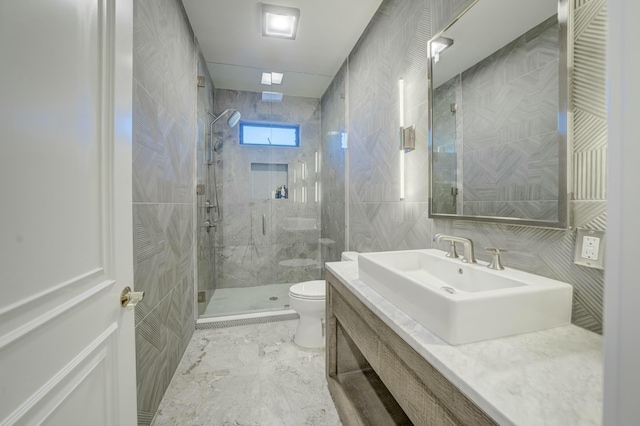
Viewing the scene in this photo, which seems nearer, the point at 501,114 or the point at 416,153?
the point at 501,114

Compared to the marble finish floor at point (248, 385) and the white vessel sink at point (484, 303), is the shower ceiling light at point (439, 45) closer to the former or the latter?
the white vessel sink at point (484, 303)

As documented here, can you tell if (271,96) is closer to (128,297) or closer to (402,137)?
(402,137)

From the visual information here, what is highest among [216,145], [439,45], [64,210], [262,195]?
[439,45]

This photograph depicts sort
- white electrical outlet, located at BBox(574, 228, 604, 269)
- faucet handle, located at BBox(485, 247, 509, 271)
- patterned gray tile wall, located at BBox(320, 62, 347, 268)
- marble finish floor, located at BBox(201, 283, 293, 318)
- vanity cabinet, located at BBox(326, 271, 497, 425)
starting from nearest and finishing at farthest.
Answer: vanity cabinet, located at BBox(326, 271, 497, 425) → white electrical outlet, located at BBox(574, 228, 604, 269) → faucet handle, located at BBox(485, 247, 509, 271) → marble finish floor, located at BBox(201, 283, 293, 318) → patterned gray tile wall, located at BBox(320, 62, 347, 268)

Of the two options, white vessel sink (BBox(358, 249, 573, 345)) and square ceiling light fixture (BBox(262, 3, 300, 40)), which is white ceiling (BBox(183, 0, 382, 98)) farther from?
white vessel sink (BBox(358, 249, 573, 345))

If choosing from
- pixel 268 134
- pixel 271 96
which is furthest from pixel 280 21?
pixel 268 134

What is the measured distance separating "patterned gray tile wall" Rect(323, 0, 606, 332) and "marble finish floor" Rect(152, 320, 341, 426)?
1.05 m

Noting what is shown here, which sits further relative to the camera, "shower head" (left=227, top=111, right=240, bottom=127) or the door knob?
"shower head" (left=227, top=111, right=240, bottom=127)

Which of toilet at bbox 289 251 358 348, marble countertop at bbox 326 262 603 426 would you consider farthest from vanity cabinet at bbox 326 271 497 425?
toilet at bbox 289 251 358 348

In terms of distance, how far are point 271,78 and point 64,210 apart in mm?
2907

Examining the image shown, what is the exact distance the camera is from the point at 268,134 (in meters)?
3.21

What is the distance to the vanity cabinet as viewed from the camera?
616 mm

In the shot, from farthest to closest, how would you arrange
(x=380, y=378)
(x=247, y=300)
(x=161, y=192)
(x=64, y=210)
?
(x=247, y=300), (x=161, y=192), (x=380, y=378), (x=64, y=210)

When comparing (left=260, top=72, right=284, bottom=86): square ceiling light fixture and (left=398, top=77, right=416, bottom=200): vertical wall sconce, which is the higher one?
(left=260, top=72, right=284, bottom=86): square ceiling light fixture
